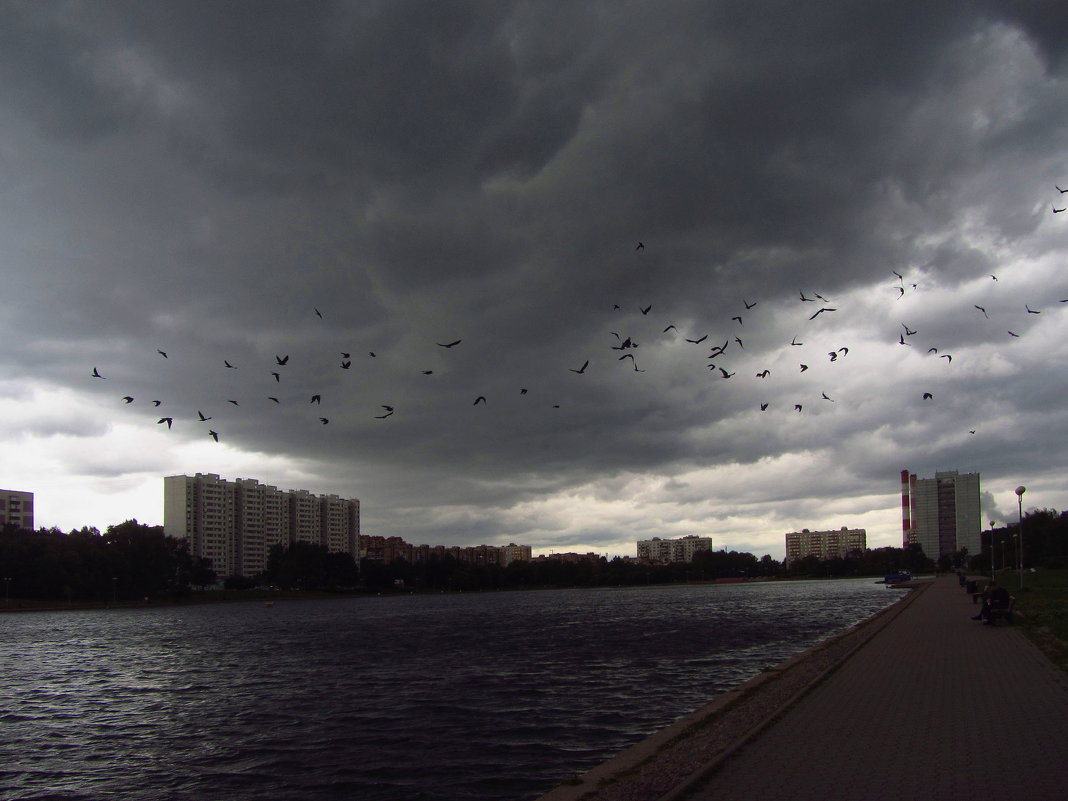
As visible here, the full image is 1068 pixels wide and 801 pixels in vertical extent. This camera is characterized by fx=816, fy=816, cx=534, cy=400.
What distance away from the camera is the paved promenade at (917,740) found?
9109 millimetres

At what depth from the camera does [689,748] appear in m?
12.5

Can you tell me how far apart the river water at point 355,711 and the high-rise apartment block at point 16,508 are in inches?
5153

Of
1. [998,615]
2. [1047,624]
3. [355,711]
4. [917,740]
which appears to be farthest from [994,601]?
[355,711]

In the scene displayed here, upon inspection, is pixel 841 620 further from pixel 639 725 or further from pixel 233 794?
pixel 233 794

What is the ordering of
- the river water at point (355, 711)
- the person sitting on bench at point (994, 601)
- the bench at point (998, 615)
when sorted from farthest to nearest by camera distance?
the person sitting on bench at point (994, 601), the bench at point (998, 615), the river water at point (355, 711)

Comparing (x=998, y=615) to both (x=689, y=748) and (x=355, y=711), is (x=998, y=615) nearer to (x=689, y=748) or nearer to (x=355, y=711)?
(x=689, y=748)

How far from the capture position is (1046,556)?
376 feet

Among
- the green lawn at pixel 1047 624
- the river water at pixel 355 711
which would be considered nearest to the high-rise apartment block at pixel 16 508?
the river water at pixel 355 711

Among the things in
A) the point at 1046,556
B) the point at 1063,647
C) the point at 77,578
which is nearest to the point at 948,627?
the point at 1063,647

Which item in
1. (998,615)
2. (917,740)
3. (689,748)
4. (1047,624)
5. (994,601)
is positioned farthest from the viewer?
(994,601)

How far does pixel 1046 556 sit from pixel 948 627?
10173cm

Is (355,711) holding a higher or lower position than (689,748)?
lower

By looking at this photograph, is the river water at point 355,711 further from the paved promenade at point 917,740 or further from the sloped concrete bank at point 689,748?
the paved promenade at point 917,740

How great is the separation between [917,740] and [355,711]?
602 inches
